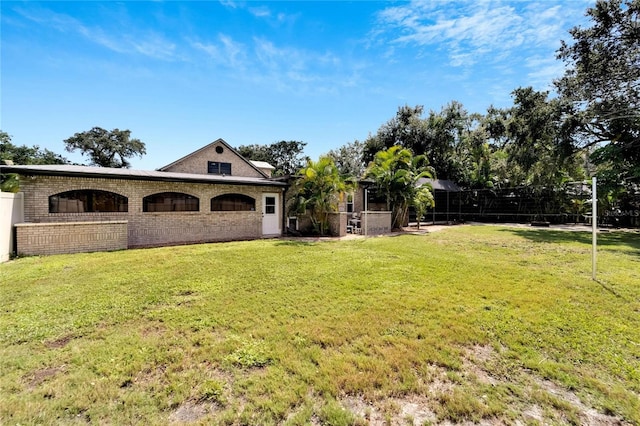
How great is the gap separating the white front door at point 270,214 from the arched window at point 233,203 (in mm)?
631

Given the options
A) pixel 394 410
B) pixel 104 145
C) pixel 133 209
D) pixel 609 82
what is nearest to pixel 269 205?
pixel 133 209

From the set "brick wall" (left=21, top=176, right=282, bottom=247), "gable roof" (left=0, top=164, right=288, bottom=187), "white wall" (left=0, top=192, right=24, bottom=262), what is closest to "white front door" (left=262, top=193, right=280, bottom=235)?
"brick wall" (left=21, top=176, right=282, bottom=247)

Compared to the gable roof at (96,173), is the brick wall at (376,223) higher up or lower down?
lower down

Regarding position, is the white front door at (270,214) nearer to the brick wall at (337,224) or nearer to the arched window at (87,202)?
the brick wall at (337,224)

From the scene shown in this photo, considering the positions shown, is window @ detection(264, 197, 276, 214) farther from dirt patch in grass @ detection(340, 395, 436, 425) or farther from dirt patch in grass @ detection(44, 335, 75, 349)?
dirt patch in grass @ detection(340, 395, 436, 425)

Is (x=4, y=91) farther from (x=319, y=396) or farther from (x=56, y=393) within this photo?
(x=319, y=396)

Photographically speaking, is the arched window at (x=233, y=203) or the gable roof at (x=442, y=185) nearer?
the arched window at (x=233, y=203)

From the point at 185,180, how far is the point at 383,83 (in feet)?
40.6

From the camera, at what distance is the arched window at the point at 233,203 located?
12566 millimetres

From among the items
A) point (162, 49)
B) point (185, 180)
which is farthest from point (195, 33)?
point (185, 180)

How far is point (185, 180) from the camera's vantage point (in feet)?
37.2

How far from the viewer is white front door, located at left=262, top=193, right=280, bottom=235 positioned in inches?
547

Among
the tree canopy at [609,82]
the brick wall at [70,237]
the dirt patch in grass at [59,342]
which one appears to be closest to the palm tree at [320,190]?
the brick wall at [70,237]

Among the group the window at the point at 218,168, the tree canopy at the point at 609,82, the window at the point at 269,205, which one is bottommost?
the window at the point at 269,205
